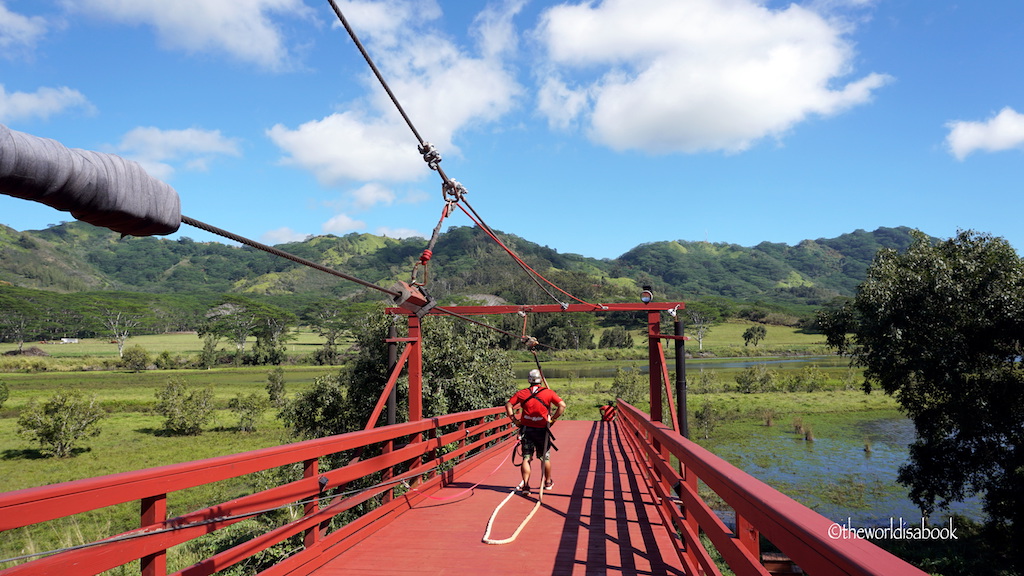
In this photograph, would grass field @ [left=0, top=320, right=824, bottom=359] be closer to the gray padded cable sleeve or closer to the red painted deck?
the red painted deck

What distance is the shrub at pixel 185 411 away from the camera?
3259 cm

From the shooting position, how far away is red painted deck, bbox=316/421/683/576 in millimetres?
4594

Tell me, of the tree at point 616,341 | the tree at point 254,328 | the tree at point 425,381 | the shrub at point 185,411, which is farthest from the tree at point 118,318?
the tree at point 425,381

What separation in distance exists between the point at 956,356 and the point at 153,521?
57.8 ft

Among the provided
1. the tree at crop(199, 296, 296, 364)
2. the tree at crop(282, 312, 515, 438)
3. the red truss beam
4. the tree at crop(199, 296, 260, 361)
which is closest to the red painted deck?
the red truss beam

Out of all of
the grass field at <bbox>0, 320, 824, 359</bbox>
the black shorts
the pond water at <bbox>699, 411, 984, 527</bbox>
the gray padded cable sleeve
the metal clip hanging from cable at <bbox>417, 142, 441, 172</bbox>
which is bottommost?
the pond water at <bbox>699, 411, 984, 527</bbox>

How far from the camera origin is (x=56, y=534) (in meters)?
15.8

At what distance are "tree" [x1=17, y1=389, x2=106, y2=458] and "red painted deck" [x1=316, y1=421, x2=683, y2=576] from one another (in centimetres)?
2765

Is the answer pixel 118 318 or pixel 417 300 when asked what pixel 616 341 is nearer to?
pixel 118 318

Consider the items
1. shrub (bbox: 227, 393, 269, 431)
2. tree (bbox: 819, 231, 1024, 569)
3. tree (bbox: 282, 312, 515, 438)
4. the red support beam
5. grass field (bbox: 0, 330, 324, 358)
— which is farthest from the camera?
grass field (bbox: 0, 330, 324, 358)

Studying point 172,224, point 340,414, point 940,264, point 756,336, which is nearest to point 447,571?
point 172,224

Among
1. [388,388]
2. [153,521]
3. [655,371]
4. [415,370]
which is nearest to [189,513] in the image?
[153,521]

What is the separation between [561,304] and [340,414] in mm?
10884

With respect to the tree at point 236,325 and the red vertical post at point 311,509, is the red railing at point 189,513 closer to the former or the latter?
the red vertical post at point 311,509
